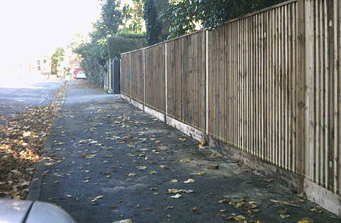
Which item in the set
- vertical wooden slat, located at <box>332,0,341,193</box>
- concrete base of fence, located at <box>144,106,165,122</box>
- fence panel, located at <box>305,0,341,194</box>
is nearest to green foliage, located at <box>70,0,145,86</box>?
concrete base of fence, located at <box>144,106,165,122</box>

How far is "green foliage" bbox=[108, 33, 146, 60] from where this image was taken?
27828 mm

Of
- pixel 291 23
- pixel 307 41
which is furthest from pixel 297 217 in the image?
pixel 291 23

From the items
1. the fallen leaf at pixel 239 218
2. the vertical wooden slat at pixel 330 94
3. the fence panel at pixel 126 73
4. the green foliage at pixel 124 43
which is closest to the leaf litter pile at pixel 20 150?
the fallen leaf at pixel 239 218

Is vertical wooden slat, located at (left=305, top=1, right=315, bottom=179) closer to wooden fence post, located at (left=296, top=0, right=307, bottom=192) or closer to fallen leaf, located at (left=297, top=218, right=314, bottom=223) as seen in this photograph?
wooden fence post, located at (left=296, top=0, right=307, bottom=192)

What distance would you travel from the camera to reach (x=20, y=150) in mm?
8734

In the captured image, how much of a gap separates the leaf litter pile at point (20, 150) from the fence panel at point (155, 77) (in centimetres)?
324

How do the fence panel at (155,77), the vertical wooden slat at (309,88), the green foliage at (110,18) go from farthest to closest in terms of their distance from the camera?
the green foliage at (110,18)
the fence panel at (155,77)
the vertical wooden slat at (309,88)

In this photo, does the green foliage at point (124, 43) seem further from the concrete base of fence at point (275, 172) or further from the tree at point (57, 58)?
the tree at point (57, 58)

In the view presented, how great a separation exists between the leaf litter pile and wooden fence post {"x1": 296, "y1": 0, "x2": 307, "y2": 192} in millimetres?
3429

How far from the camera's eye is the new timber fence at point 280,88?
4.62 metres

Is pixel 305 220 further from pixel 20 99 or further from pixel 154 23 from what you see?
pixel 20 99

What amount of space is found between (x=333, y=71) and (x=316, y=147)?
883mm

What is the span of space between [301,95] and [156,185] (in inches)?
90.0

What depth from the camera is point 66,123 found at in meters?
12.9
